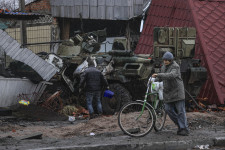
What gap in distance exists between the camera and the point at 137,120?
8008mm

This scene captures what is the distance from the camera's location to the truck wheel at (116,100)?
1280cm

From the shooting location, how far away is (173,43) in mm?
14031

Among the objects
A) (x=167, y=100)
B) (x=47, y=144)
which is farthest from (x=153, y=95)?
(x=47, y=144)

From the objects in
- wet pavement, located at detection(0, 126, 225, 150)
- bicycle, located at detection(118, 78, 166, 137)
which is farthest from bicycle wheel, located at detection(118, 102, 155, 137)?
wet pavement, located at detection(0, 126, 225, 150)

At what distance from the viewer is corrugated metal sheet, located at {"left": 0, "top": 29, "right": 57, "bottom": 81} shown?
12617mm

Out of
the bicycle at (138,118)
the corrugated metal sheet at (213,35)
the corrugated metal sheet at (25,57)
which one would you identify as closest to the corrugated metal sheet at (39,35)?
the corrugated metal sheet at (213,35)

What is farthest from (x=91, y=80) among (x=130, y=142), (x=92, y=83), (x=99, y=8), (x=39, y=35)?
(x=39, y=35)

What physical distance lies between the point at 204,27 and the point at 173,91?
9.29m

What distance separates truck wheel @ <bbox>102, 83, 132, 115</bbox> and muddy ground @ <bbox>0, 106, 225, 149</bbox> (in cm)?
110

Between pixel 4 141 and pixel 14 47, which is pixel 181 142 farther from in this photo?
pixel 14 47

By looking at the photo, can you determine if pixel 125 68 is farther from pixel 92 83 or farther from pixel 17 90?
pixel 17 90

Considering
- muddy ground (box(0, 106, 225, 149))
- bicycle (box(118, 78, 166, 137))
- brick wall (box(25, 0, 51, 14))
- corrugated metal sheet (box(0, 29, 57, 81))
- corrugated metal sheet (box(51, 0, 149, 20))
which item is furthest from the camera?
brick wall (box(25, 0, 51, 14))

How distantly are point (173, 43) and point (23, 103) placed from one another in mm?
5515

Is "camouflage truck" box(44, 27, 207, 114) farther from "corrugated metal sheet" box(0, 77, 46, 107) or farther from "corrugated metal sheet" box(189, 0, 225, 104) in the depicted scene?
"corrugated metal sheet" box(189, 0, 225, 104)
